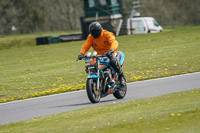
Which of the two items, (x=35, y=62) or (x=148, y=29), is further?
(x=148, y=29)

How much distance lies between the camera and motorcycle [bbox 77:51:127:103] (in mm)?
10703

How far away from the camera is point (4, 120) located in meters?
10.1

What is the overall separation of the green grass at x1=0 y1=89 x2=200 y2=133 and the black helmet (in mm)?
1938

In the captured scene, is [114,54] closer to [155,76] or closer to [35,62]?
[155,76]

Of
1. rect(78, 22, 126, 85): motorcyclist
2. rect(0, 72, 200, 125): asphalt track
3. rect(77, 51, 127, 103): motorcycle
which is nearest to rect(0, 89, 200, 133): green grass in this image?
rect(77, 51, 127, 103): motorcycle

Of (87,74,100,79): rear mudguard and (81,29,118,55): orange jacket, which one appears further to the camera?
(81,29,118,55): orange jacket

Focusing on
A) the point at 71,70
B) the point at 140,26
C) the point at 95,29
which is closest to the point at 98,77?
the point at 95,29

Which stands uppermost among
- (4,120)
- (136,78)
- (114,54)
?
(114,54)

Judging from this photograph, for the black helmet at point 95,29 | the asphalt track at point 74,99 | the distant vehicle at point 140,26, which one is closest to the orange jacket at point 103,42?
the black helmet at point 95,29

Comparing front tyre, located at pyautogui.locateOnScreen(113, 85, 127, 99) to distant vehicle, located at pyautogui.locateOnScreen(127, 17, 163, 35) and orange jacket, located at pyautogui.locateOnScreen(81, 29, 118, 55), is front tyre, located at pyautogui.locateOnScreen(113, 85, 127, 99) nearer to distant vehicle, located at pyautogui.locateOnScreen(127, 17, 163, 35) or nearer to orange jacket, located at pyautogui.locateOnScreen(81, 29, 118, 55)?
orange jacket, located at pyautogui.locateOnScreen(81, 29, 118, 55)

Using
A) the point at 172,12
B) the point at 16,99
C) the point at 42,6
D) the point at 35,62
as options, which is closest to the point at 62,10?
the point at 42,6

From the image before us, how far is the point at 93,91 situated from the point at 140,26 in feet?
104

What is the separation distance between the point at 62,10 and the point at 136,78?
6282cm

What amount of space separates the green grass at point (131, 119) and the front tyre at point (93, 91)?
780mm
